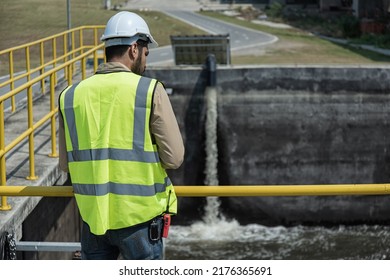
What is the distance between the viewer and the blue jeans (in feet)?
11.0

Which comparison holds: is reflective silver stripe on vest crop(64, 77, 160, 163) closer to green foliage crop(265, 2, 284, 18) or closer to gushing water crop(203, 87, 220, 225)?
gushing water crop(203, 87, 220, 225)

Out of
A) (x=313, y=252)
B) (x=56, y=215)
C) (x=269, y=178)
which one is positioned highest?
(x=56, y=215)

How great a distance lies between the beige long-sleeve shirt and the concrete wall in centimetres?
1160

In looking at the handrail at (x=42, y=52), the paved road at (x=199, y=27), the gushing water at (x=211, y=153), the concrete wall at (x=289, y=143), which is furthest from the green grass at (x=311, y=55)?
the handrail at (x=42, y=52)

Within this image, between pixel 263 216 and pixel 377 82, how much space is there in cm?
350

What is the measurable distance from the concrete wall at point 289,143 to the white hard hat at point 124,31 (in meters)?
11.5

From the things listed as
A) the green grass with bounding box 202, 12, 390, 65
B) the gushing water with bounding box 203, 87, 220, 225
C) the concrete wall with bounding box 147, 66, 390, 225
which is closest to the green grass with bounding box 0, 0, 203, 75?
the concrete wall with bounding box 147, 66, 390, 225

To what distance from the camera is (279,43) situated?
1057 inches

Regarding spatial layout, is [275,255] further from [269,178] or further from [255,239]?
[269,178]

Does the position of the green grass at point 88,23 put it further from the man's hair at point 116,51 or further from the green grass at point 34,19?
the man's hair at point 116,51

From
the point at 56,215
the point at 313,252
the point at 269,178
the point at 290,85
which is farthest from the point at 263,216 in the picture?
the point at 56,215

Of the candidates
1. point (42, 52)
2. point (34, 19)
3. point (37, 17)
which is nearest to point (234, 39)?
point (37, 17)

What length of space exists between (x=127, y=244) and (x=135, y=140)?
47 cm

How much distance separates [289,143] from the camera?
49.5 ft
